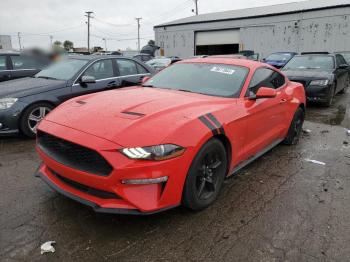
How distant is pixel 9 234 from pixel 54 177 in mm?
615

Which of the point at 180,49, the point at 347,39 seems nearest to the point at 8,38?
the point at 180,49

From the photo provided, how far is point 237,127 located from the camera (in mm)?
3500

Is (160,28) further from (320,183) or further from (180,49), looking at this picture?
(320,183)

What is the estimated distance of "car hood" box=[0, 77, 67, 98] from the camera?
5.49 m

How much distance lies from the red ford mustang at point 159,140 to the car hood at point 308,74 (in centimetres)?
517

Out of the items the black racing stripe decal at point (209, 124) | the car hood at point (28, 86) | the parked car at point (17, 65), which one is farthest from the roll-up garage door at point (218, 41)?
the black racing stripe decal at point (209, 124)

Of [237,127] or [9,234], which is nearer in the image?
[9,234]

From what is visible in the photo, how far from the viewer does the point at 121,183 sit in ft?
8.38

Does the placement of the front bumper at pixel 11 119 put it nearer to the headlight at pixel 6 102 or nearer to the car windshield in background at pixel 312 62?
the headlight at pixel 6 102

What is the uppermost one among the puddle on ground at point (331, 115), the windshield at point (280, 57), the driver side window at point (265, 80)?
the windshield at point (280, 57)

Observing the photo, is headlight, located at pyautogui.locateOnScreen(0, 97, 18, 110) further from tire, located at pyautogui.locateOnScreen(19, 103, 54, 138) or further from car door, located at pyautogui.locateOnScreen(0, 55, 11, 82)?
car door, located at pyautogui.locateOnScreen(0, 55, 11, 82)

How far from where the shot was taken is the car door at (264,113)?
3.84 metres

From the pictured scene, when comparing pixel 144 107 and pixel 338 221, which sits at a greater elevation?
pixel 144 107

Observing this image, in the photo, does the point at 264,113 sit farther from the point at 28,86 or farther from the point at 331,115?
the point at 331,115
